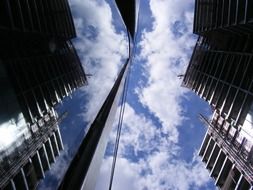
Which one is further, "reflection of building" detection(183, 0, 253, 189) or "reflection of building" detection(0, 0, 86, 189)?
"reflection of building" detection(183, 0, 253, 189)

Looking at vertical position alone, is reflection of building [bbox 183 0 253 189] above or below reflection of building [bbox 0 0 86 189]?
below

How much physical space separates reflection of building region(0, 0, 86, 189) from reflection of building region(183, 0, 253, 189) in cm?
3135

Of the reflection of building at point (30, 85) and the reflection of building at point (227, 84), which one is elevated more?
the reflection of building at point (30, 85)

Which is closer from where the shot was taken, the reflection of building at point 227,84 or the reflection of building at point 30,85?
the reflection of building at point 30,85

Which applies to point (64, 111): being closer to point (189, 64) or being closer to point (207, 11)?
point (207, 11)

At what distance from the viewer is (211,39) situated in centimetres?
5416

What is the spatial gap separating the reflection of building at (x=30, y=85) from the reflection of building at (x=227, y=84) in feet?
103

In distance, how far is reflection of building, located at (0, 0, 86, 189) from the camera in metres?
2.04

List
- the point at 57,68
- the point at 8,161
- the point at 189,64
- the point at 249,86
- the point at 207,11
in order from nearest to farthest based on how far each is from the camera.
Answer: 1. the point at 8,161
2. the point at 57,68
3. the point at 249,86
4. the point at 207,11
5. the point at 189,64

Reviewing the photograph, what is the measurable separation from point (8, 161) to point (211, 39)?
55259 mm

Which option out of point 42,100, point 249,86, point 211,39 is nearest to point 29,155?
point 42,100

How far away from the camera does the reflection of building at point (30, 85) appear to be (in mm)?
2035

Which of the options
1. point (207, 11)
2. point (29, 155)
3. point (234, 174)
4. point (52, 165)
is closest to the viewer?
point (29, 155)

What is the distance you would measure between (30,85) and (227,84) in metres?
44.5
